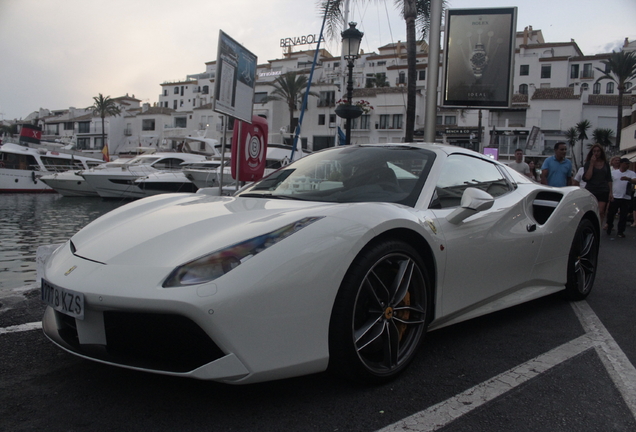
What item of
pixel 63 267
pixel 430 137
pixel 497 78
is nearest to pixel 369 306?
pixel 63 267

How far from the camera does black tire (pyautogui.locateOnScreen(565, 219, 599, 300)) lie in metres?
3.81

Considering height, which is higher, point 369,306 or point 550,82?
point 550,82

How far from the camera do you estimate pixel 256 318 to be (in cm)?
179

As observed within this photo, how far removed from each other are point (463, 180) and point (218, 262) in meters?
1.84

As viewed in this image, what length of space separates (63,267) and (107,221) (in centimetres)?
57

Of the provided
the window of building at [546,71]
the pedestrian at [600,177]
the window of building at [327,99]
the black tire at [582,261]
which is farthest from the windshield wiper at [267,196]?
the window of building at [546,71]

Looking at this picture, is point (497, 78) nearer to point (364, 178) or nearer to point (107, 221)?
point (364, 178)

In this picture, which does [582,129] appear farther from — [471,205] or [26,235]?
[471,205]

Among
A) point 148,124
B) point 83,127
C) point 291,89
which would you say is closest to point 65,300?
point 291,89

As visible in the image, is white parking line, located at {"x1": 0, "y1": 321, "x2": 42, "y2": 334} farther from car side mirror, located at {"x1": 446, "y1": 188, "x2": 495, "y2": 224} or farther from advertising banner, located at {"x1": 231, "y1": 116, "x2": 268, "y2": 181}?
advertising banner, located at {"x1": 231, "y1": 116, "x2": 268, "y2": 181}

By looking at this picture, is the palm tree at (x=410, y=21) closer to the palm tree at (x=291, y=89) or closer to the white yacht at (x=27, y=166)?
the white yacht at (x=27, y=166)

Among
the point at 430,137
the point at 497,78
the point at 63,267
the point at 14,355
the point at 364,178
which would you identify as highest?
the point at 497,78

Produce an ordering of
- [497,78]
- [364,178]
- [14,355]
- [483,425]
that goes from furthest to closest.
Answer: [497,78], [364,178], [14,355], [483,425]

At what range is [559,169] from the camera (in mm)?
7645
